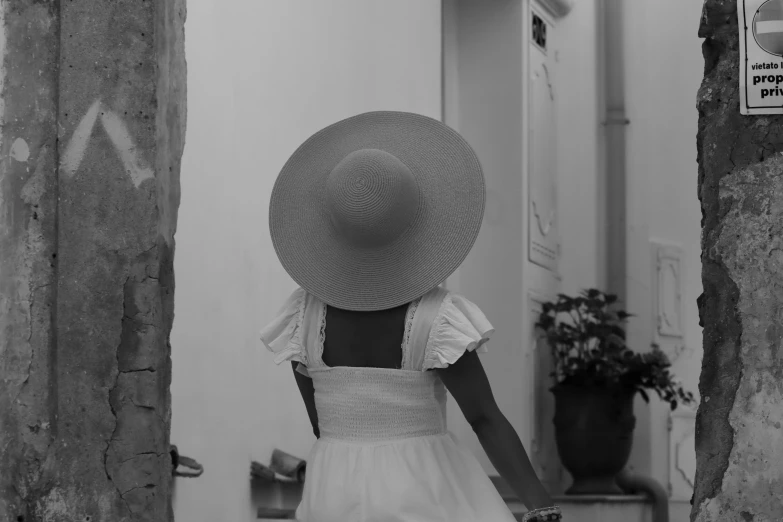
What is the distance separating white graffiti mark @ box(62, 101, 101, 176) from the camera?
9.85ft

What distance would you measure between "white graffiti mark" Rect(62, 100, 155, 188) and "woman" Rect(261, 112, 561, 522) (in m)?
0.40

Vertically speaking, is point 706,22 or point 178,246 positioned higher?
point 706,22

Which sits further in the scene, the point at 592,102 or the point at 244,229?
the point at 592,102

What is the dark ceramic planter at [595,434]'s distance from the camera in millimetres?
6652

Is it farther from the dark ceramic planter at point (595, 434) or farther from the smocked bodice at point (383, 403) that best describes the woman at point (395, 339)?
the dark ceramic planter at point (595, 434)

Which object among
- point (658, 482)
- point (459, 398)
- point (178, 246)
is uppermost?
point (178, 246)

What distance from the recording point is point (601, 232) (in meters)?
7.52

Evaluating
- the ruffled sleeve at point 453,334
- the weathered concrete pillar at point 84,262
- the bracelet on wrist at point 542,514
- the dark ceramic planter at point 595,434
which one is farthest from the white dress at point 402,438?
the dark ceramic planter at point 595,434

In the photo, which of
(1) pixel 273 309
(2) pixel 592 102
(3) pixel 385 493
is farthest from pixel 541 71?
A: (3) pixel 385 493

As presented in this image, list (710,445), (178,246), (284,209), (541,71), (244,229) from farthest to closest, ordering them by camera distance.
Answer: (541,71)
(244,229)
(178,246)
(284,209)
(710,445)

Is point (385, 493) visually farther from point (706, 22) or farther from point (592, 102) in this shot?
point (592, 102)

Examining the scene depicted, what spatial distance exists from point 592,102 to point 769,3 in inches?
197

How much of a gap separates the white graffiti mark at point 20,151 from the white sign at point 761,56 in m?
1.70

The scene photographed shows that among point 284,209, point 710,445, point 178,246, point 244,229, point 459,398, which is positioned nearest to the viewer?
point 710,445
